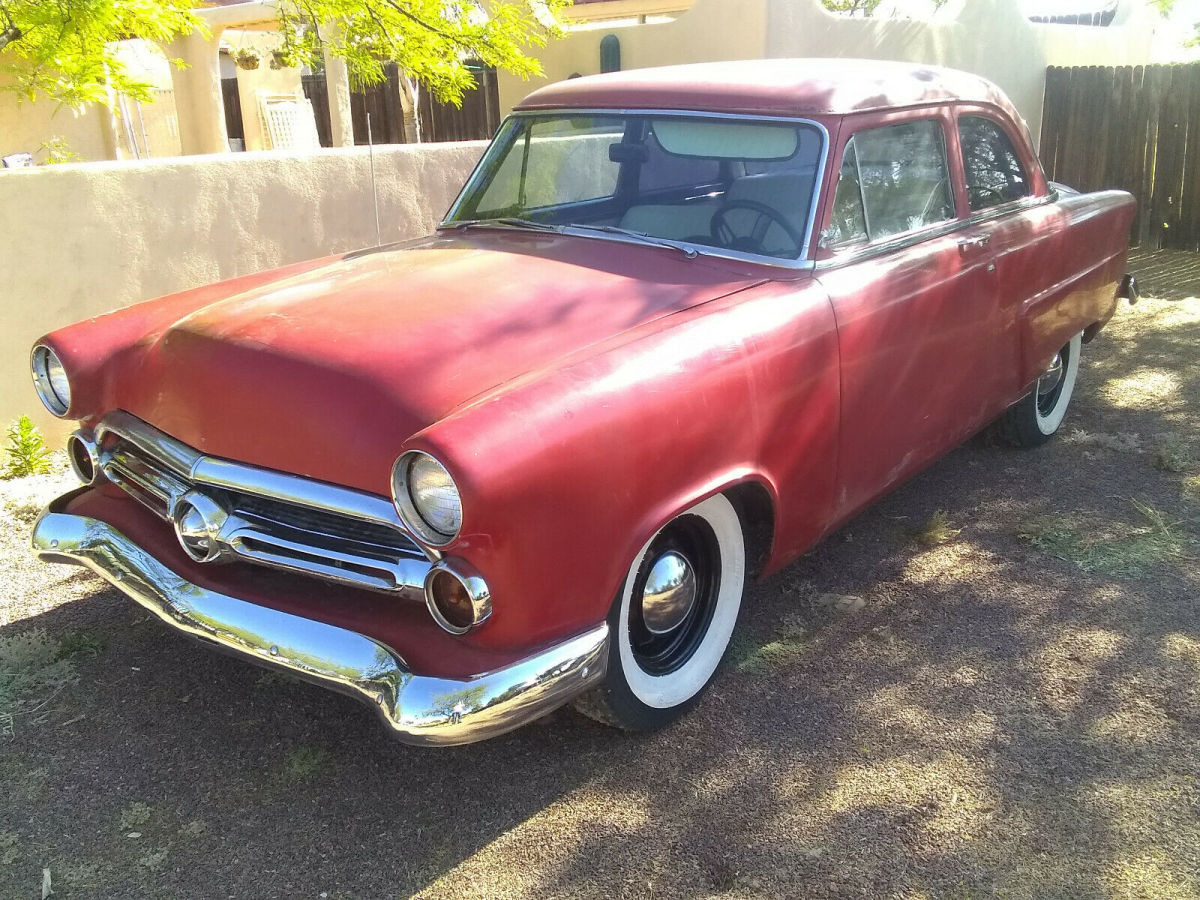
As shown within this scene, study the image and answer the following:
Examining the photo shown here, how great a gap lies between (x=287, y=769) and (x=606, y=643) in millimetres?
950

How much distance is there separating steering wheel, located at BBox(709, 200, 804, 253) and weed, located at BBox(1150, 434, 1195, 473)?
2458mm

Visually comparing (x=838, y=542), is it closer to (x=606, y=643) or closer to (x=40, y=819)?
(x=606, y=643)

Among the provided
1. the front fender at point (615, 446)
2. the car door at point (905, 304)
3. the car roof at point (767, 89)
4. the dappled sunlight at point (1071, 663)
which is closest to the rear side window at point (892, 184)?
the car door at point (905, 304)

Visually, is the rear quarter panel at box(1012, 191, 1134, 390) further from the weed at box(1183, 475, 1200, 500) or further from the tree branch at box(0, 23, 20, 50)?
the tree branch at box(0, 23, 20, 50)

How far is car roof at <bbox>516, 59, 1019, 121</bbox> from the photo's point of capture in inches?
130

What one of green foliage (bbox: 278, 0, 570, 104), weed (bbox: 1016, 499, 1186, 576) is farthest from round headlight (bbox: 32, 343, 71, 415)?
green foliage (bbox: 278, 0, 570, 104)

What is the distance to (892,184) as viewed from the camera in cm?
347

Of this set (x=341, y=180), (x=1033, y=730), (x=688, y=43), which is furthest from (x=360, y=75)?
(x=1033, y=730)

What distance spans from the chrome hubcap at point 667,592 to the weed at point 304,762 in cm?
91

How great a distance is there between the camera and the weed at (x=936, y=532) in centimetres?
389

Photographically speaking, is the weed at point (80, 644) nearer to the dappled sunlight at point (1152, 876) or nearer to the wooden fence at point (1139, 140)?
the dappled sunlight at point (1152, 876)

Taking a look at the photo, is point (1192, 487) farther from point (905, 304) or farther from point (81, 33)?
point (81, 33)

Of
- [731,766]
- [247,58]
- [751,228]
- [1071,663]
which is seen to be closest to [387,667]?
[731,766]

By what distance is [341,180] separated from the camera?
5.83 meters
